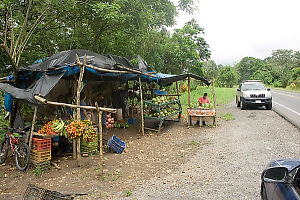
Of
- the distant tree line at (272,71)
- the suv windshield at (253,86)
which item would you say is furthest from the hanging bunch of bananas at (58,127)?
the distant tree line at (272,71)

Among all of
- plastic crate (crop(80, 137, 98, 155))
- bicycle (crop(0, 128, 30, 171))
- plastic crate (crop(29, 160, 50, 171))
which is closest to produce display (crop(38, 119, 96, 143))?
bicycle (crop(0, 128, 30, 171))

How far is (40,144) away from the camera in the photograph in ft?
19.4

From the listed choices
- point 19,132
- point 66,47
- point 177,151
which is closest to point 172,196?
point 177,151

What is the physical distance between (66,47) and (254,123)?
10.0m

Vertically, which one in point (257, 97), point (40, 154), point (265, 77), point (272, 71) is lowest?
point (40, 154)

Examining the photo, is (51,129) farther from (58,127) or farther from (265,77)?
(265,77)

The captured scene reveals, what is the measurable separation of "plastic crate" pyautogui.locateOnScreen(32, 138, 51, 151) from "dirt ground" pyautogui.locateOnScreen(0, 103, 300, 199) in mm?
607

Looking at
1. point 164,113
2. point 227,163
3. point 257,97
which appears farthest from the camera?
point 257,97

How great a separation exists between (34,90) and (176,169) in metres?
4.39

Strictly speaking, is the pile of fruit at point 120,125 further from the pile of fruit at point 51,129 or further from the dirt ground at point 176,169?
the pile of fruit at point 51,129

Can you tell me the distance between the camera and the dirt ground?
460 centimetres

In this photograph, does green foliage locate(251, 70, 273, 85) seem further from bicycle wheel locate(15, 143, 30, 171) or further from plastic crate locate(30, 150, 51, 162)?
bicycle wheel locate(15, 143, 30, 171)

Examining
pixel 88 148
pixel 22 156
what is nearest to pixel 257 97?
pixel 88 148

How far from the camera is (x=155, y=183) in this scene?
502 centimetres
